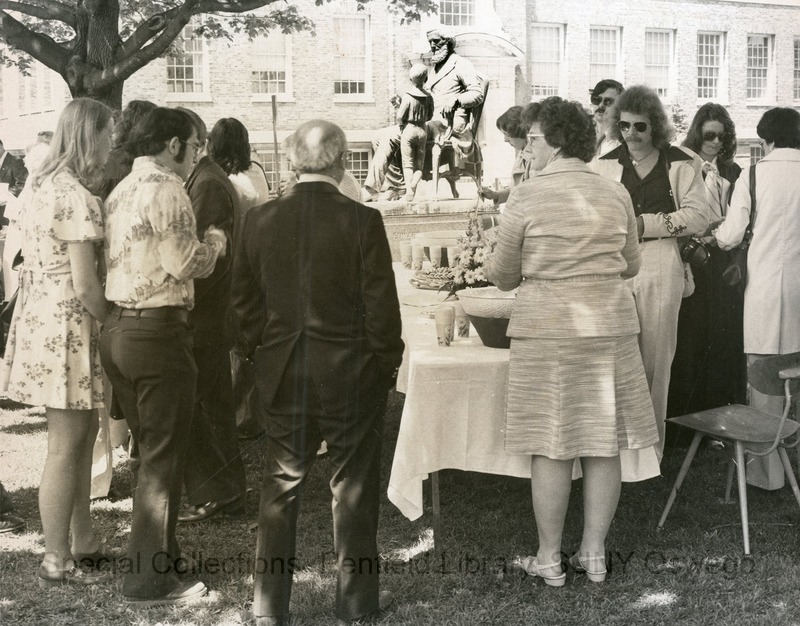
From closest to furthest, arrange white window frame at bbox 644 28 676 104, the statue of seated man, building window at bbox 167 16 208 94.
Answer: white window frame at bbox 644 28 676 104 < the statue of seated man < building window at bbox 167 16 208 94

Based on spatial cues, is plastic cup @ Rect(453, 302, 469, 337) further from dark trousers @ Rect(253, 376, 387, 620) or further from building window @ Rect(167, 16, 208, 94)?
building window @ Rect(167, 16, 208, 94)

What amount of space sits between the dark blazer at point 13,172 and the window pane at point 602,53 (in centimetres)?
522

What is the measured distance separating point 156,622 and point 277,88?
21.2 feet

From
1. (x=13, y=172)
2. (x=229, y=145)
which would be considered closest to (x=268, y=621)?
(x=229, y=145)

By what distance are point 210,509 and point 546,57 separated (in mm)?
4148

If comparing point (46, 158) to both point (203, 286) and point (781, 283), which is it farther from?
point (781, 283)

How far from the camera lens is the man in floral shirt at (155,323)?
2.97 metres

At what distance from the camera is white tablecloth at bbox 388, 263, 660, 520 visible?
11.0 feet

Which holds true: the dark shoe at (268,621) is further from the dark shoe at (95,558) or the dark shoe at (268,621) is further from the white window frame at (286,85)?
the white window frame at (286,85)

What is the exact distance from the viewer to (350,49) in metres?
8.58

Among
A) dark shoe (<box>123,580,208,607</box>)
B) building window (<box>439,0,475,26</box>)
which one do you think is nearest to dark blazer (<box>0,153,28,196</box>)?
building window (<box>439,0,475,26</box>)

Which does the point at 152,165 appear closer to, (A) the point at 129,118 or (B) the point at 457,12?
(A) the point at 129,118

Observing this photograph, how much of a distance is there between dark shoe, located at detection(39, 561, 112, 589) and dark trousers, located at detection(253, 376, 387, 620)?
0.76 m

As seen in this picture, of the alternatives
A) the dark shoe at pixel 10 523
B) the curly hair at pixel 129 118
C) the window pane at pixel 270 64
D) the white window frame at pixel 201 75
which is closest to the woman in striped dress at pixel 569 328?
the curly hair at pixel 129 118
